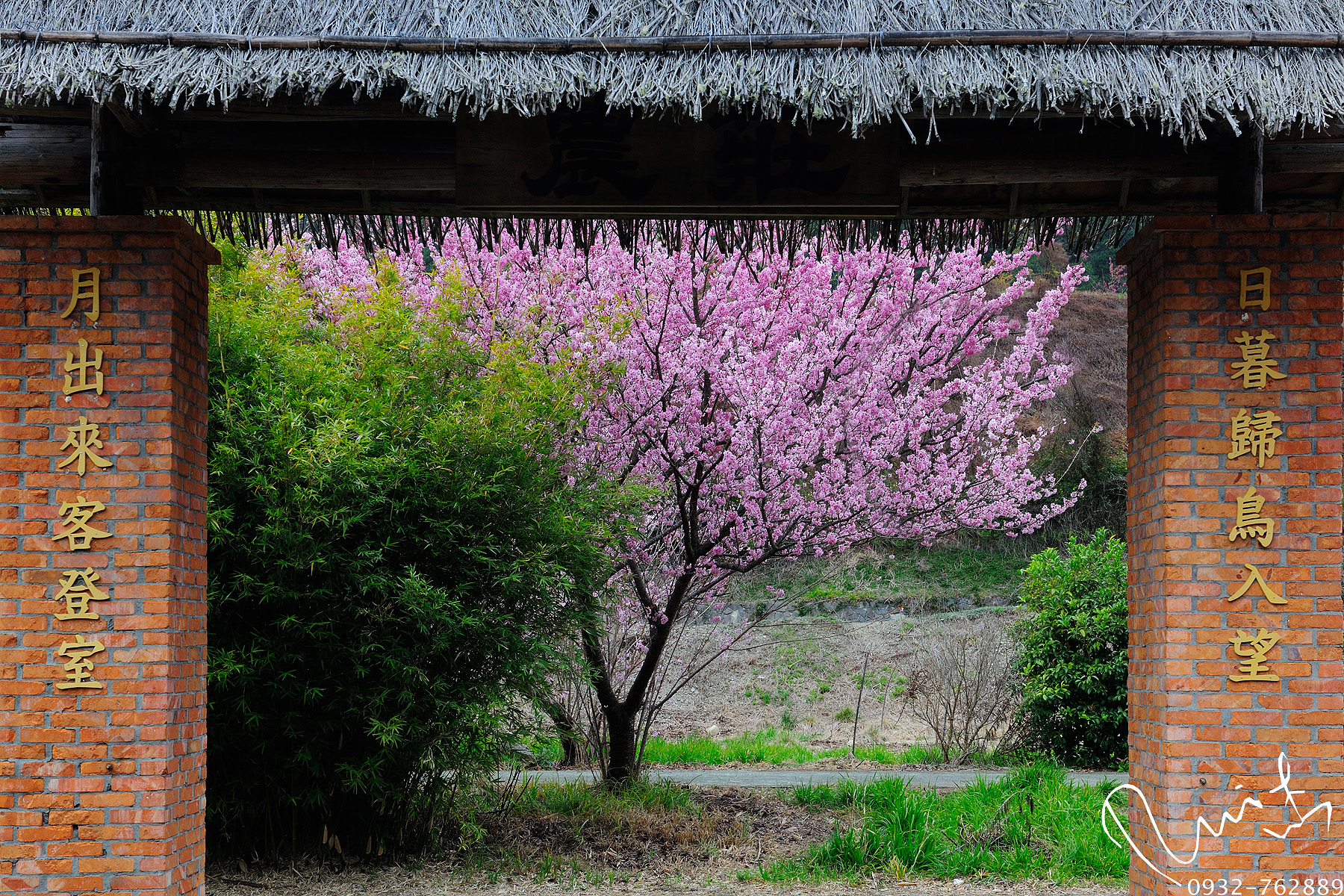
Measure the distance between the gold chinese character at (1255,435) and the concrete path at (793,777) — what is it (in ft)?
17.9

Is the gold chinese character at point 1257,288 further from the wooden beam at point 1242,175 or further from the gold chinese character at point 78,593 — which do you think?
the gold chinese character at point 78,593

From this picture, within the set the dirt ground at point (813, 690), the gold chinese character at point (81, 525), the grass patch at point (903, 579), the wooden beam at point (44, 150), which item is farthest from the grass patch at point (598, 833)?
the grass patch at point (903, 579)

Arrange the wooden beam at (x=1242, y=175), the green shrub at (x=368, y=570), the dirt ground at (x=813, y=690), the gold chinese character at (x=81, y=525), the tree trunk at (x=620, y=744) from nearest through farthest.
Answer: the gold chinese character at (x=81, y=525), the wooden beam at (x=1242, y=175), the green shrub at (x=368, y=570), the tree trunk at (x=620, y=744), the dirt ground at (x=813, y=690)

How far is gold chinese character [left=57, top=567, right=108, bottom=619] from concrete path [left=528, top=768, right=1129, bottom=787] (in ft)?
18.2

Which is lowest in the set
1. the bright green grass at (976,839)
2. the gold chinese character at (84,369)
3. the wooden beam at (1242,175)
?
the bright green grass at (976,839)

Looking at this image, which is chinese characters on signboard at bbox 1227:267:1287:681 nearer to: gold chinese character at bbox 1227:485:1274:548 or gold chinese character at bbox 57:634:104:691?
gold chinese character at bbox 1227:485:1274:548

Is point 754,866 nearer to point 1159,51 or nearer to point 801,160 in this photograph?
point 801,160

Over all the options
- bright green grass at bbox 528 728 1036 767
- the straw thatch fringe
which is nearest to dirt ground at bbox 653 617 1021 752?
bright green grass at bbox 528 728 1036 767

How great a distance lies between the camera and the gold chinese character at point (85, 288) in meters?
3.98

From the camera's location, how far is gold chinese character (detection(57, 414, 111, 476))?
154 inches

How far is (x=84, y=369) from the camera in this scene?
3.95m

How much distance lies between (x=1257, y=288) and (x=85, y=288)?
4.56 metres

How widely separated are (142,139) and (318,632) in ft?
10.1

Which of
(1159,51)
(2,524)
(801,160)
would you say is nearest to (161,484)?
(2,524)
